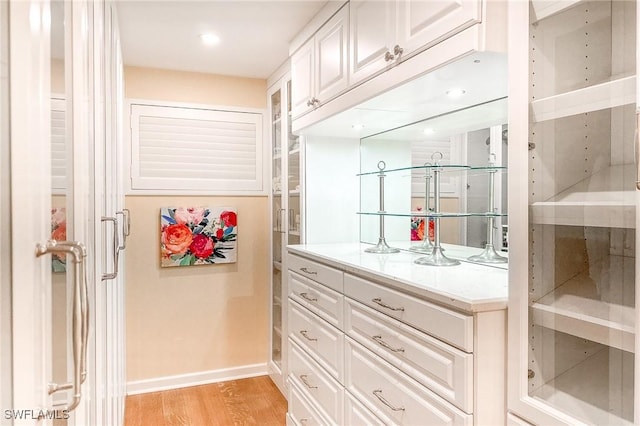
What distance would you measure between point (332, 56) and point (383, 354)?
54.7 inches

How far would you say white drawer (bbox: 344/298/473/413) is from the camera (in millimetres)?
1216

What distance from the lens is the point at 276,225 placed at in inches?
132

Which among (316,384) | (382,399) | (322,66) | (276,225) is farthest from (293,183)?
(382,399)

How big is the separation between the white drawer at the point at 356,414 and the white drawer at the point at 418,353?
0.25 m

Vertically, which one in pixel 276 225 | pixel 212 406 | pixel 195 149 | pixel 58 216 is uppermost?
pixel 195 149

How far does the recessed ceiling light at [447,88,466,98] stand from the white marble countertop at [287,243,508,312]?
69 cm

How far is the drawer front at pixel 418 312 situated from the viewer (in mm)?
1215

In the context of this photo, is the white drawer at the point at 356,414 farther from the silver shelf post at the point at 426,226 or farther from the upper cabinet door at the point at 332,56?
the upper cabinet door at the point at 332,56

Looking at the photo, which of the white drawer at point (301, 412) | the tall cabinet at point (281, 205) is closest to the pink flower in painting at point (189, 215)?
the tall cabinet at point (281, 205)

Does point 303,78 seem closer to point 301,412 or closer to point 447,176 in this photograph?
point 447,176

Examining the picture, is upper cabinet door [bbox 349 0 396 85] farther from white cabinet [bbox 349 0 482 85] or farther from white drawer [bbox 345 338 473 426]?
white drawer [bbox 345 338 473 426]

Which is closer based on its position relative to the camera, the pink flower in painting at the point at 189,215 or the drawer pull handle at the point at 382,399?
the drawer pull handle at the point at 382,399

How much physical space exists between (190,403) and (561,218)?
9.13 feet

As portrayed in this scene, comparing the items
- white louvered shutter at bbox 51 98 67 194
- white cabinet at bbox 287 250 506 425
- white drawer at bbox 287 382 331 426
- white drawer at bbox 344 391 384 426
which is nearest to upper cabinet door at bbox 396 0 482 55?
white cabinet at bbox 287 250 506 425
